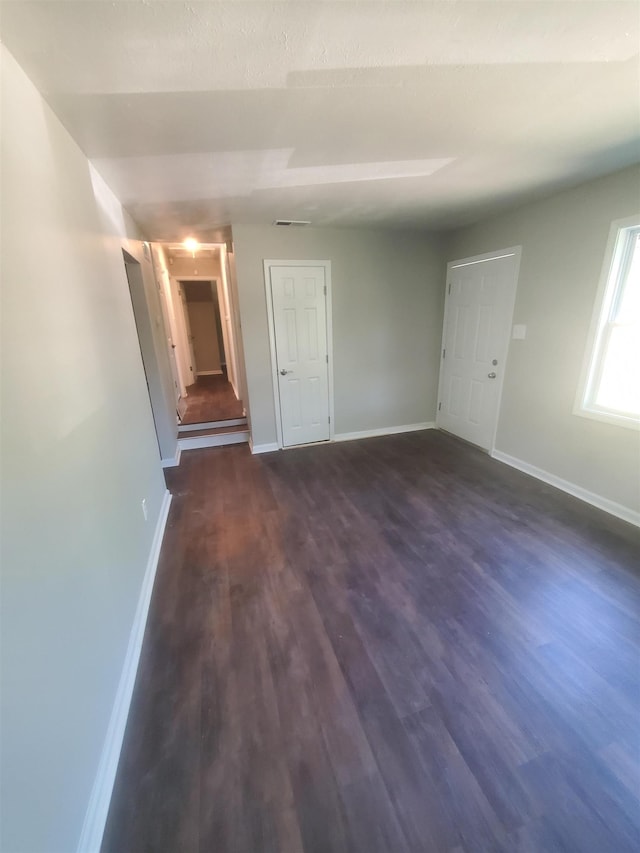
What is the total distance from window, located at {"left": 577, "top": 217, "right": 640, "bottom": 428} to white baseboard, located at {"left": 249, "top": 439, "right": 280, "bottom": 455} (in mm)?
3060

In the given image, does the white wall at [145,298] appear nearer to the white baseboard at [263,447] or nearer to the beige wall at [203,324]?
the white baseboard at [263,447]

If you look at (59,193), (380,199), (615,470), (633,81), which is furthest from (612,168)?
(59,193)

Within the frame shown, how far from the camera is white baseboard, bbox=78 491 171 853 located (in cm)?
101

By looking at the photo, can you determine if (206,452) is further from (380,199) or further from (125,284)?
(380,199)

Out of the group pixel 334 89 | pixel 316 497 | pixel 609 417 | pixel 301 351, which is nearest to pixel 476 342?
pixel 609 417

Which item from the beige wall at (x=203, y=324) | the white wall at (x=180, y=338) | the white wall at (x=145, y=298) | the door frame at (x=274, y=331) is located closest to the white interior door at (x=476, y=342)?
the door frame at (x=274, y=331)

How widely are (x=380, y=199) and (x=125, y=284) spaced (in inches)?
81.0

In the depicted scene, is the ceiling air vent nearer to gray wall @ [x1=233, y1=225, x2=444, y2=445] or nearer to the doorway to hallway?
gray wall @ [x1=233, y1=225, x2=444, y2=445]

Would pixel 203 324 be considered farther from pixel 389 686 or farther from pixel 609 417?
pixel 389 686

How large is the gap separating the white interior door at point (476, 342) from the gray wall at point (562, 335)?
5.6 inches

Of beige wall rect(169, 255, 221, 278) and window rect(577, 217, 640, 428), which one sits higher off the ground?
beige wall rect(169, 255, 221, 278)

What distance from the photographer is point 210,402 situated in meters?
5.65

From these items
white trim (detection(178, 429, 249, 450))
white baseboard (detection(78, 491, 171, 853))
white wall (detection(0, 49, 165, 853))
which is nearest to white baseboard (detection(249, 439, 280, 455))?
white trim (detection(178, 429, 249, 450))

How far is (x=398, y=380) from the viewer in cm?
439
